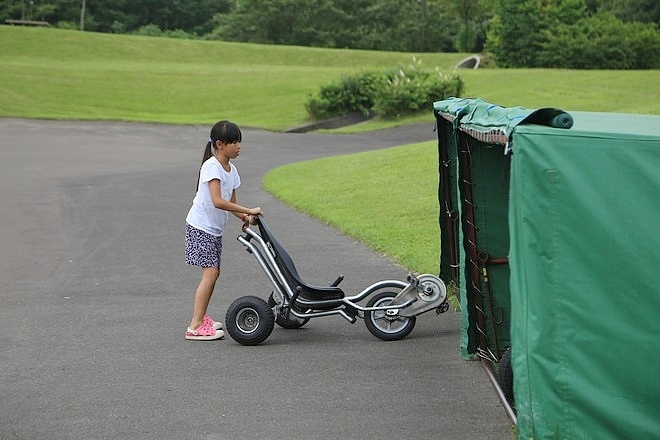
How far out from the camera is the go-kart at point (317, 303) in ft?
25.4

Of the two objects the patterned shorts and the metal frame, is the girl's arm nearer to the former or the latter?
the metal frame

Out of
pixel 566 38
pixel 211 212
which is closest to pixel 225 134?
pixel 211 212

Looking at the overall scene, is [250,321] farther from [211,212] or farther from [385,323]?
[385,323]

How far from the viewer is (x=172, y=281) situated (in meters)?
10.6

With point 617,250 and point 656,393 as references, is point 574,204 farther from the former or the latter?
point 656,393

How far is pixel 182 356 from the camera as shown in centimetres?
758

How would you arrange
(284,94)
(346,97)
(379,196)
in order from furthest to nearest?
(284,94) → (346,97) → (379,196)

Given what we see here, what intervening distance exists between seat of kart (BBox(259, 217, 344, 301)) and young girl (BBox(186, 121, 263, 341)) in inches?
7.5

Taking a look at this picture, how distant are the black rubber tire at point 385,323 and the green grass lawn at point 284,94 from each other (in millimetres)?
2981

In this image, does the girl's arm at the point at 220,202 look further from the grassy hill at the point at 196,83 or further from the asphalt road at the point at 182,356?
the grassy hill at the point at 196,83

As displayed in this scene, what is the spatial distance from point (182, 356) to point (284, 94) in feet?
114

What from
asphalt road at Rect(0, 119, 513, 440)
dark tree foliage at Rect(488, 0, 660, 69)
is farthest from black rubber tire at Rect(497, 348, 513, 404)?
dark tree foliage at Rect(488, 0, 660, 69)

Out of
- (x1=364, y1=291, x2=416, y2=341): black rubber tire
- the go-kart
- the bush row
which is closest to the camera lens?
the go-kart

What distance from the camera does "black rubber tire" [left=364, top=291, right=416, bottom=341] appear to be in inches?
310
